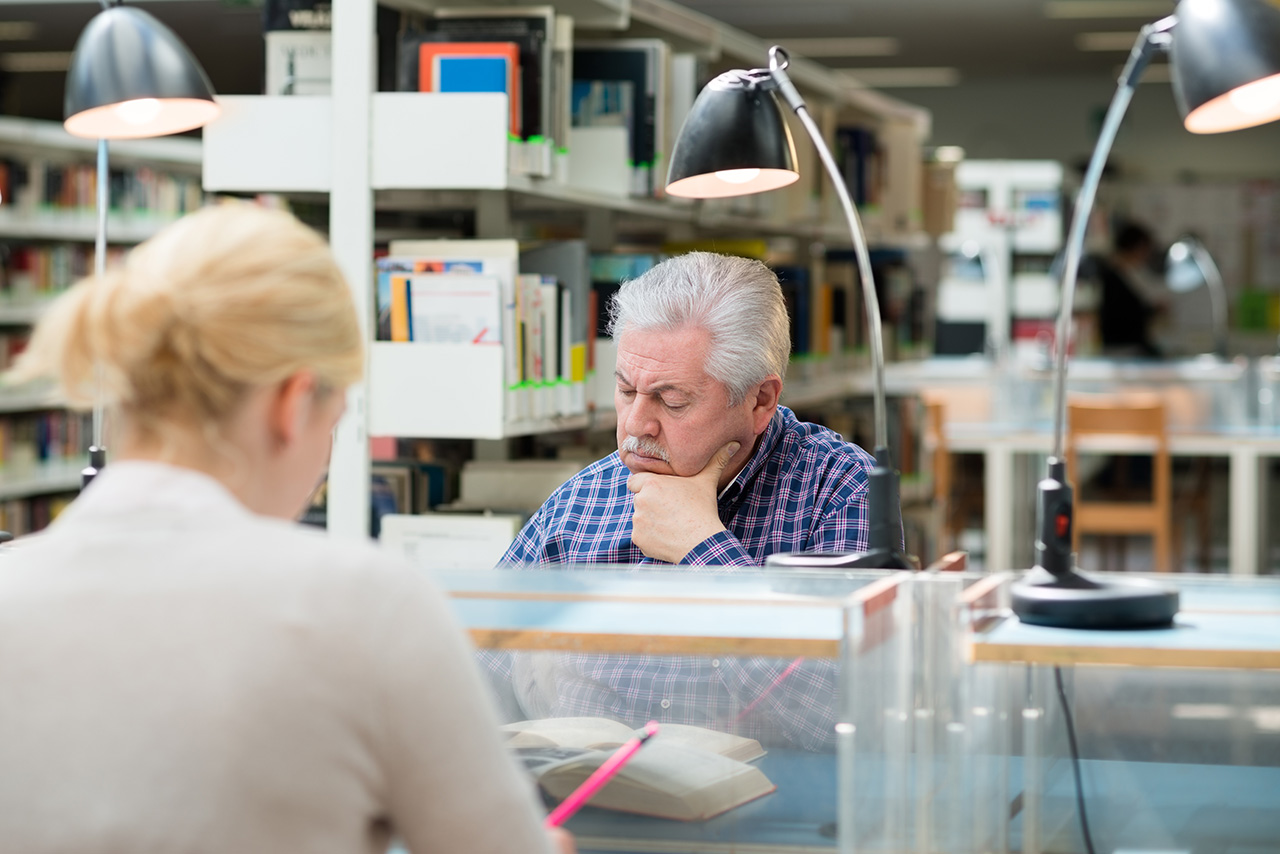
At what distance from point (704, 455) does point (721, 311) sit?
21 cm

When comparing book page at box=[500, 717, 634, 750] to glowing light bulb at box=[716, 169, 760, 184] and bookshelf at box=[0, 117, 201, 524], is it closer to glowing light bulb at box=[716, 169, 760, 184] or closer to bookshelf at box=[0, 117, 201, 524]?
glowing light bulb at box=[716, 169, 760, 184]

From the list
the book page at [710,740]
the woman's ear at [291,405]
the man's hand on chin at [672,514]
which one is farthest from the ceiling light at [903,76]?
the woman's ear at [291,405]

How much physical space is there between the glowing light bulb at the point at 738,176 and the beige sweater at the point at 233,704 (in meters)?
1.35

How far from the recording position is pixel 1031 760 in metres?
1.35

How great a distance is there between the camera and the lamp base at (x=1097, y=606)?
4.42 ft

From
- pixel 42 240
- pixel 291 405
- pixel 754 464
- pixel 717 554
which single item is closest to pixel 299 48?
pixel 754 464

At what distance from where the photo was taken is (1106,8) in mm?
8320

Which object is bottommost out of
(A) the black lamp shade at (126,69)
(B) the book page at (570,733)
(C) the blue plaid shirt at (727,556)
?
(B) the book page at (570,733)

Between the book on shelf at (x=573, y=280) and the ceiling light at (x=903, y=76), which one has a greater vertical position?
the ceiling light at (x=903, y=76)

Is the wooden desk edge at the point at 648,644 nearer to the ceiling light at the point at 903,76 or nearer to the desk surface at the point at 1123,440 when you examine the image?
the desk surface at the point at 1123,440

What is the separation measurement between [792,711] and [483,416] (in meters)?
1.54

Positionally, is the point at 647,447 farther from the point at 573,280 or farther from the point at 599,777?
the point at 573,280

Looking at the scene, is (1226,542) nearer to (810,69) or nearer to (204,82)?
(810,69)

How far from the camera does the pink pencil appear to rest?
125 centimetres
